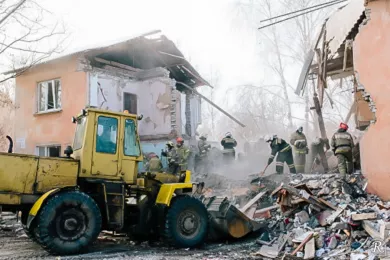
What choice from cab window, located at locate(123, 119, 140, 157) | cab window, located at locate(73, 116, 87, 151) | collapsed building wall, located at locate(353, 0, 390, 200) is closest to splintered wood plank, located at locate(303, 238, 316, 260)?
collapsed building wall, located at locate(353, 0, 390, 200)

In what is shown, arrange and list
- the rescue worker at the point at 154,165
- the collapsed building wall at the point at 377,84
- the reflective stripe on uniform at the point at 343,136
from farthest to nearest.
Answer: the rescue worker at the point at 154,165 < the reflective stripe on uniform at the point at 343,136 < the collapsed building wall at the point at 377,84

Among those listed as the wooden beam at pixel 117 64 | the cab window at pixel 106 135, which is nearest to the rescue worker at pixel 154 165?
the wooden beam at pixel 117 64

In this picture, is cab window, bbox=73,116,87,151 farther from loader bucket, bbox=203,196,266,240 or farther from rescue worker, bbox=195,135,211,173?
rescue worker, bbox=195,135,211,173

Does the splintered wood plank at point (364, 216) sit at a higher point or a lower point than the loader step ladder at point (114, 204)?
lower

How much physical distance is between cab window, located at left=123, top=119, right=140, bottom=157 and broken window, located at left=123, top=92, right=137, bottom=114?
26.7 feet

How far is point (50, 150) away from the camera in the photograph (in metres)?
14.5

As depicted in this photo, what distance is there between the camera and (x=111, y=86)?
14.4 meters

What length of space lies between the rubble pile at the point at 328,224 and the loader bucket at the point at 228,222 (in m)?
0.33

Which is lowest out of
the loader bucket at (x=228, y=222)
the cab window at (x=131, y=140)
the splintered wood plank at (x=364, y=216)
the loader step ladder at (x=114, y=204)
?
the loader bucket at (x=228, y=222)

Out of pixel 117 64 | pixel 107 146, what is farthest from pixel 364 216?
pixel 117 64

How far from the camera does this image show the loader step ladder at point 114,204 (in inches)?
259

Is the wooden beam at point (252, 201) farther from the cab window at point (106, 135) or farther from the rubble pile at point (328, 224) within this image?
the cab window at point (106, 135)

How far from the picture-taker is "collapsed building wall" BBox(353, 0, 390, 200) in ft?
25.8

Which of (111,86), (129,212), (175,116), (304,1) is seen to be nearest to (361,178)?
(129,212)
